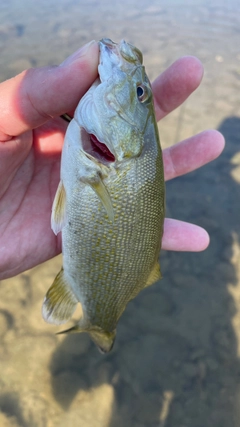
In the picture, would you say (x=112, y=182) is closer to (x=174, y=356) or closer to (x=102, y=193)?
(x=102, y=193)

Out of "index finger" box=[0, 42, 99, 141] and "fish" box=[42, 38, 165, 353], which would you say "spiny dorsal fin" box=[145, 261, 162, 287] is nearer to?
"fish" box=[42, 38, 165, 353]

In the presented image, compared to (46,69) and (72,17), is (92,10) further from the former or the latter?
(46,69)

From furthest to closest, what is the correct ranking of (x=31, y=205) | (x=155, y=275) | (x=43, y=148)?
(x=43, y=148) → (x=31, y=205) → (x=155, y=275)

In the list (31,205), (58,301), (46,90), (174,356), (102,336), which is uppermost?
(46,90)

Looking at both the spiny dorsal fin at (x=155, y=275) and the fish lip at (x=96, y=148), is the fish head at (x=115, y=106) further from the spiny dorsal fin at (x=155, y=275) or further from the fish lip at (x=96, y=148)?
the spiny dorsal fin at (x=155, y=275)

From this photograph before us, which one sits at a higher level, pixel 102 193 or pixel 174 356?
pixel 102 193

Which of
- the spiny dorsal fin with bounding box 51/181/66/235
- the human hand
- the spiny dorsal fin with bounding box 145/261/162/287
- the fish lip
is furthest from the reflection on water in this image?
the fish lip

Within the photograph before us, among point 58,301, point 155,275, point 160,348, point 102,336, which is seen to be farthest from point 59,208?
point 160,348
